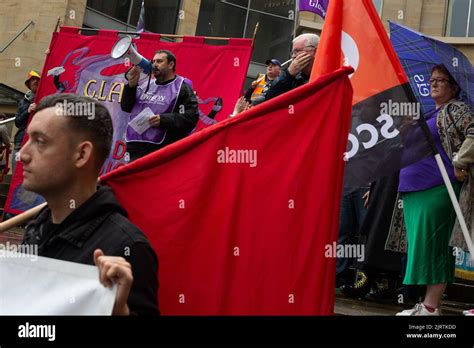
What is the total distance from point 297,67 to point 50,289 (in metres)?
2.83

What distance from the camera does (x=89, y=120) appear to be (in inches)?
103

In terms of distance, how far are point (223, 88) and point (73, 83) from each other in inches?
85.9

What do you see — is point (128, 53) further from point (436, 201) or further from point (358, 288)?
point (358, 288)

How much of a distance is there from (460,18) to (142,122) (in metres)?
16.7

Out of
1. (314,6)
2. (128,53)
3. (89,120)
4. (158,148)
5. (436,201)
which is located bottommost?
(436,201)

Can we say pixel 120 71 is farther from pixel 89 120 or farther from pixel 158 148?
pixel 89 120

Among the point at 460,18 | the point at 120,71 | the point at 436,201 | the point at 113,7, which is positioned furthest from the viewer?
the point at 460,18

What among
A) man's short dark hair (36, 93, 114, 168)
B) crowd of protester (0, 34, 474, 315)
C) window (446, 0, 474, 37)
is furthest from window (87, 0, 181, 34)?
man's short dark hair (36, 93, 114, 168)

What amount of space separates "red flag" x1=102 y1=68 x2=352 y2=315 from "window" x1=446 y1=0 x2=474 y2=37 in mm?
18563

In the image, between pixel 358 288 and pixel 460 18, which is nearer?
pixel 358 288

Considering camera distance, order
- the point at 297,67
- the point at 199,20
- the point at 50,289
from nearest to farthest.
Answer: the point at 50,289, the point at 297,67, the point at 199,20

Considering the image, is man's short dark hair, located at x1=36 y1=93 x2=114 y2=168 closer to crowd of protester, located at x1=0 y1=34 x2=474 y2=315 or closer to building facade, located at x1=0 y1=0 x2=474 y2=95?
crowd of protester, located at x1=0 y1=34 x2=474 y2=315

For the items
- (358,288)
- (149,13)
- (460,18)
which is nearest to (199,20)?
(149,13)

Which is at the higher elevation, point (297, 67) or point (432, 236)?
point (297, 67)
